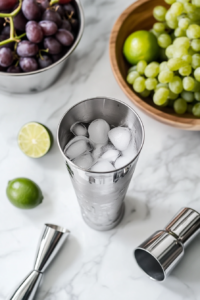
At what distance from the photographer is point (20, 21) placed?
0.85m

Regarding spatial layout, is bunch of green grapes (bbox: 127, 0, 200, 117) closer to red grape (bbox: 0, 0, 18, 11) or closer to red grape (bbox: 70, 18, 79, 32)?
red grape (bbox: 70, 18, 79, 32)

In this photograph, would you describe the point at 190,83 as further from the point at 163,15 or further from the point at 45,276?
the point at 45,276

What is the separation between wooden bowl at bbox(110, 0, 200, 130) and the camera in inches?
31.9

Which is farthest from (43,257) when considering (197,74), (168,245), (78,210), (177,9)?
(177,9)

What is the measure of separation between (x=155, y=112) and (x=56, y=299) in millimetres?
475

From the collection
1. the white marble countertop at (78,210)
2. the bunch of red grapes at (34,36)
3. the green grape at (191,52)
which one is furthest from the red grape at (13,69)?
the green grape at (191,52)

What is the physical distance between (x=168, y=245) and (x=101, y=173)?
268 millimetres

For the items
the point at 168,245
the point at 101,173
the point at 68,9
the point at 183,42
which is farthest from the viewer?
the point at 68,9

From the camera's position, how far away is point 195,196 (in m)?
0.84

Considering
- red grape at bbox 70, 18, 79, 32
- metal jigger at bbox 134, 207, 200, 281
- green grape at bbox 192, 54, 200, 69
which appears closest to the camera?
metal jigger at bbox 134, 207, 200, 281

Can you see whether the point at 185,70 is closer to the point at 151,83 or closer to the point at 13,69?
the point at 151,83

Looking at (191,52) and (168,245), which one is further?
(191,52)

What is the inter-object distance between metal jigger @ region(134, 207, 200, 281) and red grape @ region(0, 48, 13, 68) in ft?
1.75

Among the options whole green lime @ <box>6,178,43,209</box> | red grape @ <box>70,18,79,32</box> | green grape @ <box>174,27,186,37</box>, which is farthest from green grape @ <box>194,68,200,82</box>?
whole green lime @ <box>6,178,43,209</box>
